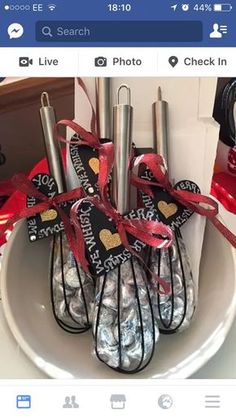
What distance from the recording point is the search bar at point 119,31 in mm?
447

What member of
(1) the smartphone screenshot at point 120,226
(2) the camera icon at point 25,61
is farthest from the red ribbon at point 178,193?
(2) the camera icon at point 25,61

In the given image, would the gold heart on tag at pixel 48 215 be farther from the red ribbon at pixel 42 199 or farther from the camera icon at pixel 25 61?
the camera icon at pixel 25 61

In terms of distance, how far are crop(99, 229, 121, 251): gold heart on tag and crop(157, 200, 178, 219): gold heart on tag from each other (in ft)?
0.14

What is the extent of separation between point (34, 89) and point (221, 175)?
20cm

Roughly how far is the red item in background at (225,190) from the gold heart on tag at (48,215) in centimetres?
16

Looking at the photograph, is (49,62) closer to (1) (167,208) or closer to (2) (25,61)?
(2) (25,61)

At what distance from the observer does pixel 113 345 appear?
44 cm

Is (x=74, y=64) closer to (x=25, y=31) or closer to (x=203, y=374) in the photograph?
(x=25, y=31)

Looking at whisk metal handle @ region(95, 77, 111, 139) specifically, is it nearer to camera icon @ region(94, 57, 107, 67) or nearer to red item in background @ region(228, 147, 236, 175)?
camera icon @ region(94, 57, 107, 67)

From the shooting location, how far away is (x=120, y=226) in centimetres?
46
